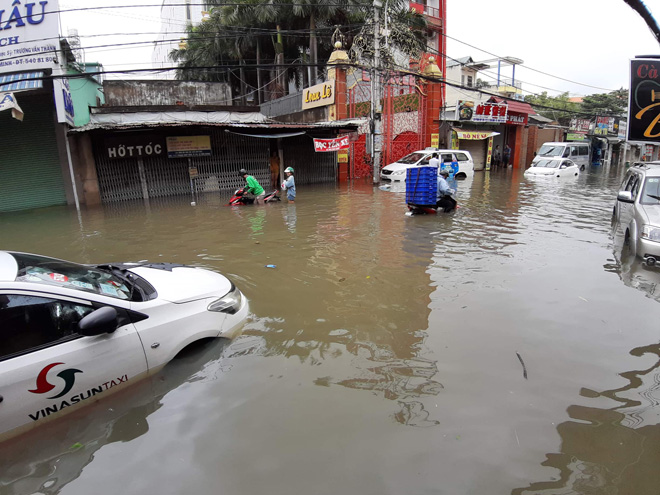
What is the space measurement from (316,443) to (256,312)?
94.8 inches

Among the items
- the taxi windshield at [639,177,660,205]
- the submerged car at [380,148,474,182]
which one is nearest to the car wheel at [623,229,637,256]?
the taxi windshield at [639,177,660,205]

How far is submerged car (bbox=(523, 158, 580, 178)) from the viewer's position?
20.2 m

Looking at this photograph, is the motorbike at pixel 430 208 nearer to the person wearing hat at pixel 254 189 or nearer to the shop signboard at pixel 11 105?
the person wearing hat at pixel 254 189

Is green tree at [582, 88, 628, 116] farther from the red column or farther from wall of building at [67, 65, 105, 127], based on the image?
wall of building at [67, 65, 105, 127]

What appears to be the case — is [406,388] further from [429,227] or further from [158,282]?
[429,227]

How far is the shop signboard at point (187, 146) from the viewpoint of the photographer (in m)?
17.0

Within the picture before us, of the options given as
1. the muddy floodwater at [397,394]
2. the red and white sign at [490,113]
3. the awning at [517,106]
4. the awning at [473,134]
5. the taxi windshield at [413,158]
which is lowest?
the muddy floodwater at [397,394]

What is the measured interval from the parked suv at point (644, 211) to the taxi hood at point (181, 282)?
6.01m

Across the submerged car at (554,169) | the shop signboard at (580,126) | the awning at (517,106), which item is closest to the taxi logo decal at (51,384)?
the submerged car at (554,169)

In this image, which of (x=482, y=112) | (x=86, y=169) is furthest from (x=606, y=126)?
(x=86, y=169)

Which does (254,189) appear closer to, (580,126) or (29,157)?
(29,157)

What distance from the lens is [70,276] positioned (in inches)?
132

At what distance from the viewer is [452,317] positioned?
15.9ft

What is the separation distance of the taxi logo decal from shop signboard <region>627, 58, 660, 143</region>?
10.4 metres
